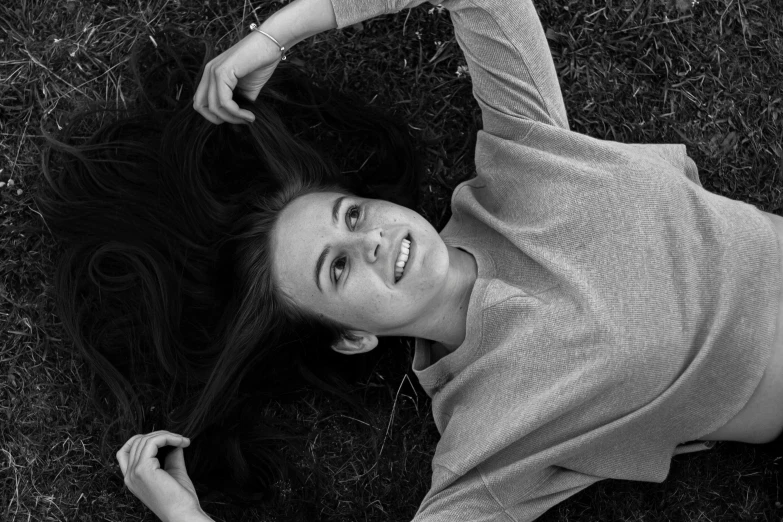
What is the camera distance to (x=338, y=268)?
2748mm

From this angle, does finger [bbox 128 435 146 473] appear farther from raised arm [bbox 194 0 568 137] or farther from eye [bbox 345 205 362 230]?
raised arm [bbox 194 0 568 137]

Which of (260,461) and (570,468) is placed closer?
(570,468)

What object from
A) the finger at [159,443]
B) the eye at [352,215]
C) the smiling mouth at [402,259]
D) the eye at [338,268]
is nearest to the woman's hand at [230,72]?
the eye at [352,215]

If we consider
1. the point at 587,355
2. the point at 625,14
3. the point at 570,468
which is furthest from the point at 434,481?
the point at 625,14

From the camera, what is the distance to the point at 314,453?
135 inches

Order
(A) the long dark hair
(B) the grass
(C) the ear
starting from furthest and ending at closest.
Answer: (B) the grass
(A) the long dark hair
(C) the ear

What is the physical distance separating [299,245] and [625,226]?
4.07ft

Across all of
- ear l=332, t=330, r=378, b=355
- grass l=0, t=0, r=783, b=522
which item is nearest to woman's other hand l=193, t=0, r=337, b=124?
grass l=0, t=0, r=783, b=522

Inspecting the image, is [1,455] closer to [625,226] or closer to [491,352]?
[491,352]

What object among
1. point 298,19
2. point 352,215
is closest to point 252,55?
→ point 298,19

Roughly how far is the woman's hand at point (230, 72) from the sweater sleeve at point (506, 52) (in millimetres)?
318

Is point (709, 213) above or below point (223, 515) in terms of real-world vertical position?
above

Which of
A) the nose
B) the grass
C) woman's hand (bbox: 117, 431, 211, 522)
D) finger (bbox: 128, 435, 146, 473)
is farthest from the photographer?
the grass

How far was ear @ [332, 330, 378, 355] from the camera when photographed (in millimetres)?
2980
